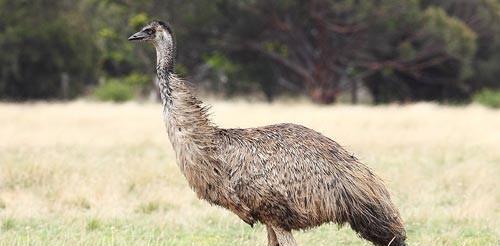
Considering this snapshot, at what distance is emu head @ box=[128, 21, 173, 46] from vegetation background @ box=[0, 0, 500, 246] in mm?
1832

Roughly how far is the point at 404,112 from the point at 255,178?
19.2m

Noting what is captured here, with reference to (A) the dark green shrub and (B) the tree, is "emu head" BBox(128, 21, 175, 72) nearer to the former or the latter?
(B) the tree

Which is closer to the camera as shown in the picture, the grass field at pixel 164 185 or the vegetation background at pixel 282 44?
the grass field at pixel 164 185

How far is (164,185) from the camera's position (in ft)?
40.2

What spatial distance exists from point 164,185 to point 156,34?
5.00m

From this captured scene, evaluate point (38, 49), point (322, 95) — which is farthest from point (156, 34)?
point (322, 95)

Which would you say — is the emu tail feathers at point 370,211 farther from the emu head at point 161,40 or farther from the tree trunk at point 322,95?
the tree trunk at point 322,95

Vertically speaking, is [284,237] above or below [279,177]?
below

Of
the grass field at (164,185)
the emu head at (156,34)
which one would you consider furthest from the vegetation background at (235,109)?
the emu head at (156,34)

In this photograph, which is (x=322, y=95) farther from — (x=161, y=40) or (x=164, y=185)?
(x=161, y=40)

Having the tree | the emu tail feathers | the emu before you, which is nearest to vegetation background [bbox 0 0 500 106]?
the tree

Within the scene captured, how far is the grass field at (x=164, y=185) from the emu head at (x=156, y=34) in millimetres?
1794

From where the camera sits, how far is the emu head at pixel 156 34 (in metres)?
7.46

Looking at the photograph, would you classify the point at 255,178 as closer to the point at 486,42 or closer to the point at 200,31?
the point at 200,31
